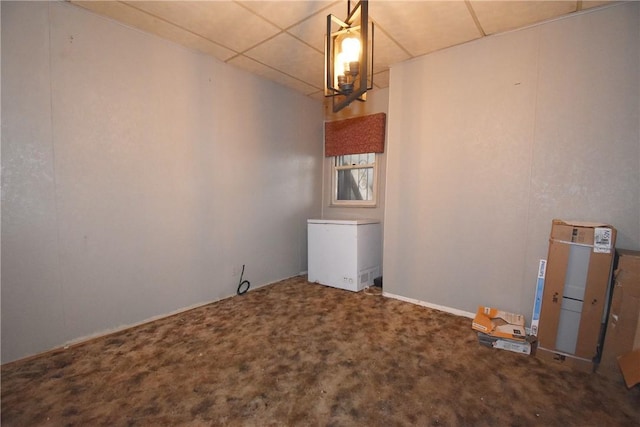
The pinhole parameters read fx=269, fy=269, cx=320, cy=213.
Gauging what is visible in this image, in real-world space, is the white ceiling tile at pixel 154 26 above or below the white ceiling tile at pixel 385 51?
below

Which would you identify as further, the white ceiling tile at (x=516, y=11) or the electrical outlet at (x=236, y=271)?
the electrical outlet at (x=236, y=271)

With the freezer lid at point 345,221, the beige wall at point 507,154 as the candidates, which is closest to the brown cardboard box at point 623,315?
the beige wall at point 507,154

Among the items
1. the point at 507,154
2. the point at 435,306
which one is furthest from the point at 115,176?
the point at 507,154

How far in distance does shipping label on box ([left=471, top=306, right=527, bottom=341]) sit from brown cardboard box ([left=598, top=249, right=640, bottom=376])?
453 millimetres

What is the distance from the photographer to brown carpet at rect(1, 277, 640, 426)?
1413mm

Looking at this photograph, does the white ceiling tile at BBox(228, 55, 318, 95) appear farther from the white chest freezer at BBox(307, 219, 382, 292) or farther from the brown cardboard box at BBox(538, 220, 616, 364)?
the brown cardboard box at BBox(538, 220, 616, 364)

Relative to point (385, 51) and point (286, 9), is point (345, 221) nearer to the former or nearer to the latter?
point (385, 51)

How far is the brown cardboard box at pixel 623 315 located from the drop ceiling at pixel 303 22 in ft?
6.29

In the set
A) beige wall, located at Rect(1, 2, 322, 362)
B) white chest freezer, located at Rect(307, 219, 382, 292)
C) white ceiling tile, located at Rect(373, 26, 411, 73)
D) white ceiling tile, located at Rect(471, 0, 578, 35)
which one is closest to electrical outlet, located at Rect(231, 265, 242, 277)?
beige wall, located at Rect(1, 2, 322, 362)

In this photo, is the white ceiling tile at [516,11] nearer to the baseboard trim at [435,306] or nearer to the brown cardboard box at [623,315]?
the brown cardboard box at [623,315]

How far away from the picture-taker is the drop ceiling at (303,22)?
205cm

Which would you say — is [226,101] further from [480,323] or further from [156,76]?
[480,323]

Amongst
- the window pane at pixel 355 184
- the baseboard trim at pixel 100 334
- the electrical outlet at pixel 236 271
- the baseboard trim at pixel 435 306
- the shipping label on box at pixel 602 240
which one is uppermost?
the window pane at pixel 355 184

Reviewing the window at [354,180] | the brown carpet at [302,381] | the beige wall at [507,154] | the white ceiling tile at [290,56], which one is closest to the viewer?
the brown carpet at [302,381]
